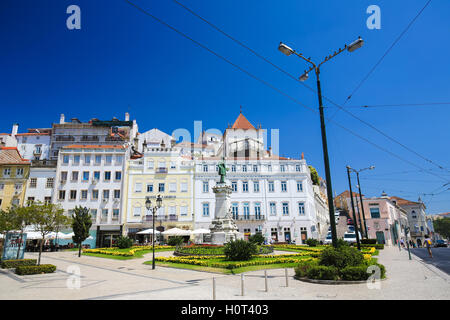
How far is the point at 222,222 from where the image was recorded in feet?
86.7

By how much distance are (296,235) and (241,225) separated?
331 inches

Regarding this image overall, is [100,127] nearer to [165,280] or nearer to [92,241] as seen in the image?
[92,241]

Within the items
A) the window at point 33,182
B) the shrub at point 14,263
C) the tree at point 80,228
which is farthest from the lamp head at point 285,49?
the window at point 33,182

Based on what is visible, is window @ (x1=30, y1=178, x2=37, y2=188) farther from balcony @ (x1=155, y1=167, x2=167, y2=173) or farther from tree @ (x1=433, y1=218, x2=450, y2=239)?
tree @ (x1=433, y1=218, x2=450, y2=239)

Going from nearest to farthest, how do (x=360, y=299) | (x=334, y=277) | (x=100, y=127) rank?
(x=360, y=299) < (x=334, y=277) < (x=100, y=127)

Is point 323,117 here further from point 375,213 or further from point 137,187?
point 375,213

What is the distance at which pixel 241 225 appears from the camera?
43.2 metres

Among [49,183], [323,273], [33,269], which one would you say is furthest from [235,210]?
[323,273]

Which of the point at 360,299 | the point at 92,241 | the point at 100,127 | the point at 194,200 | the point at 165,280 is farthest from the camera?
the point at 100,127

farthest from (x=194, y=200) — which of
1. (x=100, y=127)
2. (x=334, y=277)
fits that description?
(x=334, y=277)

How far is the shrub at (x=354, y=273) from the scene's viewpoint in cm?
1017

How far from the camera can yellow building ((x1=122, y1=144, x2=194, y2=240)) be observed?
4278 cm

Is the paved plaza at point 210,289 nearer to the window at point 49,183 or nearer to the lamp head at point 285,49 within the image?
the lamp head at point 285,49

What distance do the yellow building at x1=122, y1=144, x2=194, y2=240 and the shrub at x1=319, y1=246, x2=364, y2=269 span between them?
3326cm
